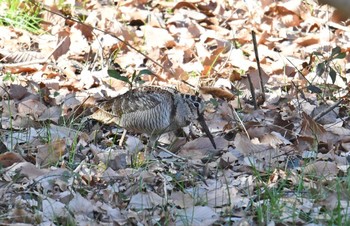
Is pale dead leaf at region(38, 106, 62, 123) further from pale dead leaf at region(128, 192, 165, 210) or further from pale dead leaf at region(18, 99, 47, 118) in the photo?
pale dead leaf at region(128, 192, 165, 210)

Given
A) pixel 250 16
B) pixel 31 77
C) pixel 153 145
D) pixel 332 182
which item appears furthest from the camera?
pixel 250 16

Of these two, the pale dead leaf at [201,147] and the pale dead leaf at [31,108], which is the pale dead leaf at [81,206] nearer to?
the pale dead leaf at [201,147]

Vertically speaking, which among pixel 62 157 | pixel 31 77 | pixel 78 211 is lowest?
pixel 31 77

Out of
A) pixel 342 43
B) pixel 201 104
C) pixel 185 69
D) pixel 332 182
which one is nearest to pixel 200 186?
pixel 332 182

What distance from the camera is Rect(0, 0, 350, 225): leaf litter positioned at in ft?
12.8

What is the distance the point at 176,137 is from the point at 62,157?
43.8 inches

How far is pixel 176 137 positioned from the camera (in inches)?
Result: 221

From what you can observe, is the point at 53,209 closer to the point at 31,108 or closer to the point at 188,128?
the point at 31,108

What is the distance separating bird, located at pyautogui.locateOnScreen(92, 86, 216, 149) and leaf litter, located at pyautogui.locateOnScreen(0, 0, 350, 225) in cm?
12

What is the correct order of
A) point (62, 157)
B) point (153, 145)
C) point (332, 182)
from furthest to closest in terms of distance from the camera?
point (153, 145)
point (62, 157)
point (332, 182)

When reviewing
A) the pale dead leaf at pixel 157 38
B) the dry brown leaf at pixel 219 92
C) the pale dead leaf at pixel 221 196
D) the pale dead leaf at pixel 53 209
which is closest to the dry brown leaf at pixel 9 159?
the pale dead leaf at pixel 53 209

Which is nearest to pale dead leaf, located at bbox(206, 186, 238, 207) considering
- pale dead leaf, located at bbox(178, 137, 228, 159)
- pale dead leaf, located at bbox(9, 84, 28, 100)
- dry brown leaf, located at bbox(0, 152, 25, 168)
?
pale dead leaf, located at bbox(178, 137, 228, 159)

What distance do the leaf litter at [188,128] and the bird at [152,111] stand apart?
118mm

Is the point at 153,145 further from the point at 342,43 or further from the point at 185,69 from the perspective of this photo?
the point at 342,43
